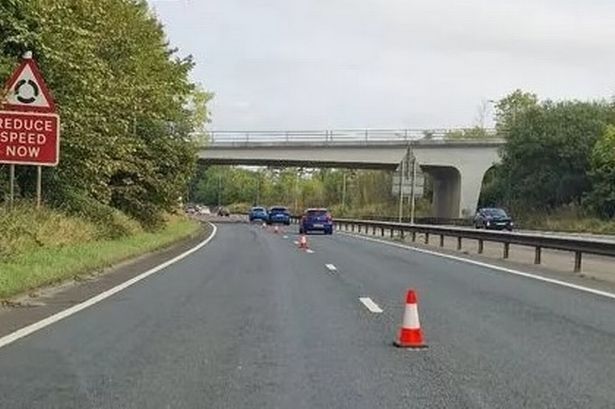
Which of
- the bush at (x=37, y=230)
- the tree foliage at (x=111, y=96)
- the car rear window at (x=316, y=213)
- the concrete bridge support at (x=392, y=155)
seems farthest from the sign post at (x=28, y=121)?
the concrete bridge support at (x=392, y=155)

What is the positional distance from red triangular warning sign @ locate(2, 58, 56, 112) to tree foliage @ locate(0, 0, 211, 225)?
474 cm

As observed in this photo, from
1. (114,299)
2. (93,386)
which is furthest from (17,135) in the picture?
(93,386)

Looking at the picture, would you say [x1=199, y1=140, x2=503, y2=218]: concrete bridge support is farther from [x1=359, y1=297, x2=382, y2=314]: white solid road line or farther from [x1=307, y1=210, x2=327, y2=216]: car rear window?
[x1=359, y1=297, x2=382, y2=314]: white solid road line

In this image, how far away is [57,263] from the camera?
17.6 metres

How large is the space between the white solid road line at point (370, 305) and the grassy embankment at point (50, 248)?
5.21 m

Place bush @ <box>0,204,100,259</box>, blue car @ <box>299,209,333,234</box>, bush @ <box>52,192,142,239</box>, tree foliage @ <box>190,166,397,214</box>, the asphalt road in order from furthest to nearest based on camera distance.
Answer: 1. tree foliage @ <box>190,166,397,214</box>
2. blue car @ <box>299,209,333,234</box>
3. bush @ <box>52,192,142,239</box>
4. bush @ <box>0,204,100,259</box>
5. the asphalt road

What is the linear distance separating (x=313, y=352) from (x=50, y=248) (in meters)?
11.5

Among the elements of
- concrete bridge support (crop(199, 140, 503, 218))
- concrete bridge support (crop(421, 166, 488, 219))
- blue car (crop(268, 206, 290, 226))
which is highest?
concrete bridge support (crop(199, 140, 503, 218))

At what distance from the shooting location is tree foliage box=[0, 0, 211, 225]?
73.9ft

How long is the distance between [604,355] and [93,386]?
5.10 meters

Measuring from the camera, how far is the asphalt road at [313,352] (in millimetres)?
7418

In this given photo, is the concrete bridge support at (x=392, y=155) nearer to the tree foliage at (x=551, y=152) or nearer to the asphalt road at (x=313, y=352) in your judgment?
the tree foliage at (x=551, y=152)

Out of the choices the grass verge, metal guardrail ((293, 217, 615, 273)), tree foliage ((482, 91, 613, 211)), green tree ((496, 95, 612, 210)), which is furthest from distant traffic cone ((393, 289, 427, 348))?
green tree ((496, 95, 612, 210))

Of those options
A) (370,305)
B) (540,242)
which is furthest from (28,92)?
(540,242)
